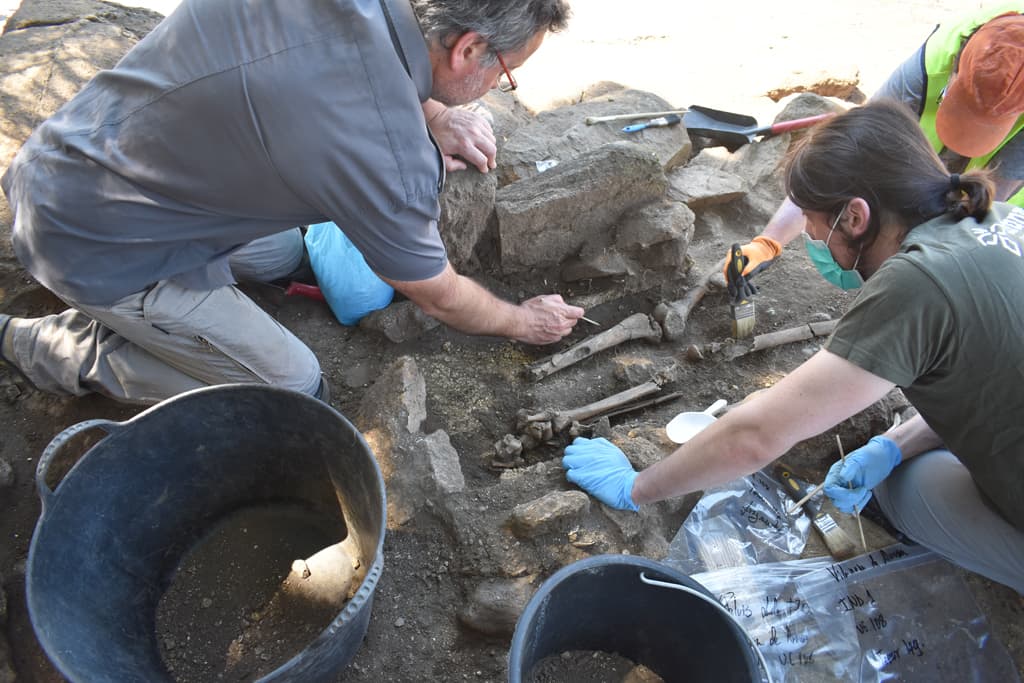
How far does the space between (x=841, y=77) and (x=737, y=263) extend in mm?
3698

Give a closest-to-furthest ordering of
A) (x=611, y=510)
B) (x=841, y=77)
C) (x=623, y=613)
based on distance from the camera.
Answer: (x=623, y=613), (x=611, y=510), (x=841, y=77)

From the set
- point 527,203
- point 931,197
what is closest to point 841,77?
point 527,203

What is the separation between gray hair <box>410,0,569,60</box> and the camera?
186 centimetres

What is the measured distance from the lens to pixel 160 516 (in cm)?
227

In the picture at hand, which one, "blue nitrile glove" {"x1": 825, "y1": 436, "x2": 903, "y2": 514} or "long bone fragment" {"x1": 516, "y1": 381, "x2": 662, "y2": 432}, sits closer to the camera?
"blue nitrile glove" {"x1": 825, "y1": 436, "x2": 903, "y2": 514}

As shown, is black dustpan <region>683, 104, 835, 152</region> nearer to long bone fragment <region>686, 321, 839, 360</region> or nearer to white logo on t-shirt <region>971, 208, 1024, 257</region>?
long bone fragment <region>686, 321, 839, 360</region>

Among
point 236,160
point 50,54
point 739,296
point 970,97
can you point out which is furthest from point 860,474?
point 50,54

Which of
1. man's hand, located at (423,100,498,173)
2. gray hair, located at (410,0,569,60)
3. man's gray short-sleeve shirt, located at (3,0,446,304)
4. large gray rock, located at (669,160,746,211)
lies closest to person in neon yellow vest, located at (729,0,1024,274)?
large gray rock, located at (669,160,746,211)

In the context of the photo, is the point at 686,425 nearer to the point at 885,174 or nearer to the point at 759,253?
the point at 759,253

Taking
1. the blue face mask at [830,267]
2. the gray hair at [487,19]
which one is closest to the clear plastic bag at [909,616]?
the blue face mask at [830,267]

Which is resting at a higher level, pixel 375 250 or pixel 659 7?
pixel 375 250

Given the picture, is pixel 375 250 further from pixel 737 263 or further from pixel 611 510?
pixel 737 263

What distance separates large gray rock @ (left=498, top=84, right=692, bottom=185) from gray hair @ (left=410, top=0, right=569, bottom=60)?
181 centimetres

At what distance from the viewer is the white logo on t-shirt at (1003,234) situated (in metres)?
1.87
